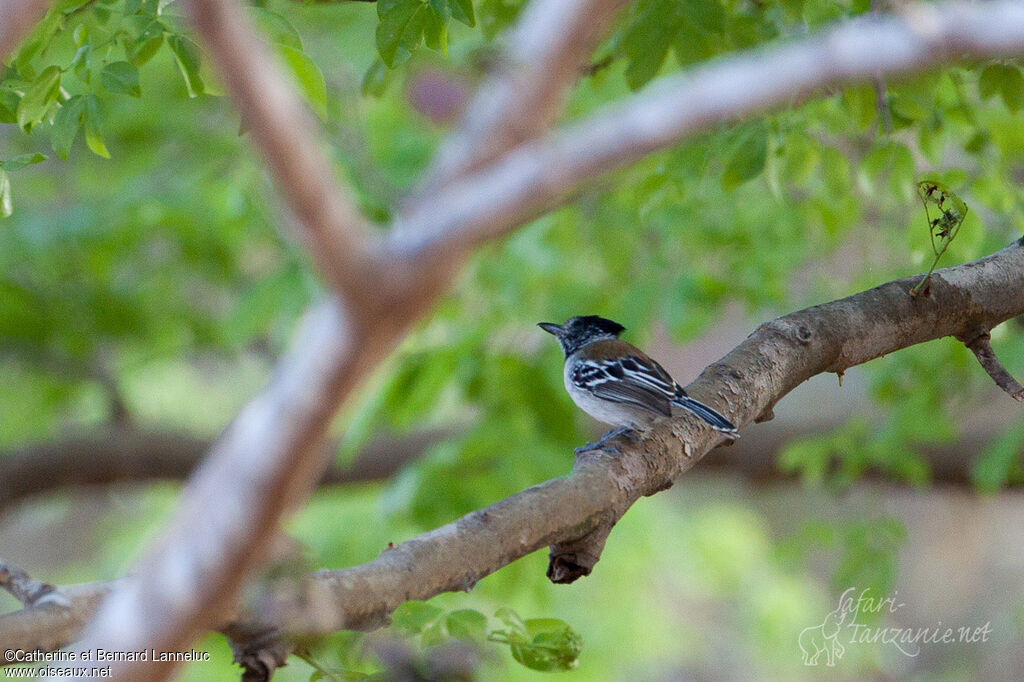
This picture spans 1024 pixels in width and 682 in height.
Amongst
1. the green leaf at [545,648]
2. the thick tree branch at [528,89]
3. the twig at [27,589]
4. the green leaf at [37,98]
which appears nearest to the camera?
the thick tree branch at [528,89]

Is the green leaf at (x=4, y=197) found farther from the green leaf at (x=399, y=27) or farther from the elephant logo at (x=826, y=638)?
the elephant logo at (x=826, y=638)

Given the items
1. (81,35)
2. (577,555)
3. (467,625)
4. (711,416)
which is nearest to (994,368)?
(711,416)

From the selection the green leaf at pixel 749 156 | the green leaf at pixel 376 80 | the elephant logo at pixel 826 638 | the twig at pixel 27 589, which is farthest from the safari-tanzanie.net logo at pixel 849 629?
the twig at pixel 27 589

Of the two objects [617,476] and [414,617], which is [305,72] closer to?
[617,476]

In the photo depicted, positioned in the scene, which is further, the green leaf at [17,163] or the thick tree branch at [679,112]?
the green leaf at [17,163]

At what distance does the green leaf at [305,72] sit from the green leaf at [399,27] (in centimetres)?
23

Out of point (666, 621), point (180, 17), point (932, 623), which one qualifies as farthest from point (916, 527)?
point (180, 17)

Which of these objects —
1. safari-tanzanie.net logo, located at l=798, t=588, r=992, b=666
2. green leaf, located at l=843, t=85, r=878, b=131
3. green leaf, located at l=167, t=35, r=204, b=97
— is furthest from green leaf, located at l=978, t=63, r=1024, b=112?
safari-tanzanie.net logo, located at l=798, t=588, r=992, b=666

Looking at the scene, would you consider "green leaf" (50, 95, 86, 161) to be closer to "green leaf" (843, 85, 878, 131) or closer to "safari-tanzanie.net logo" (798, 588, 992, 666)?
"green leaf" (843, 85, 878, 131)

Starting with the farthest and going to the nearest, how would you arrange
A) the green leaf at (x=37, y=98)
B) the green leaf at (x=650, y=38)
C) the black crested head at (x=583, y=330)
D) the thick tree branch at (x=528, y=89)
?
the black crested head at (x=583, y=330) < the green leaf at (x=650, y=38) < the green leaf at (x=37, y=98) < the thick tree branch at (x=528, y=89)

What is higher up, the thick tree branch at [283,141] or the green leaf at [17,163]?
the green leaf at [17,163]

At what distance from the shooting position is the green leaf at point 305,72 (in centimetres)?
286

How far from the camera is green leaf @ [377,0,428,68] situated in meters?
2.94

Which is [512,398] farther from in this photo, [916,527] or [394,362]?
[916,527]
